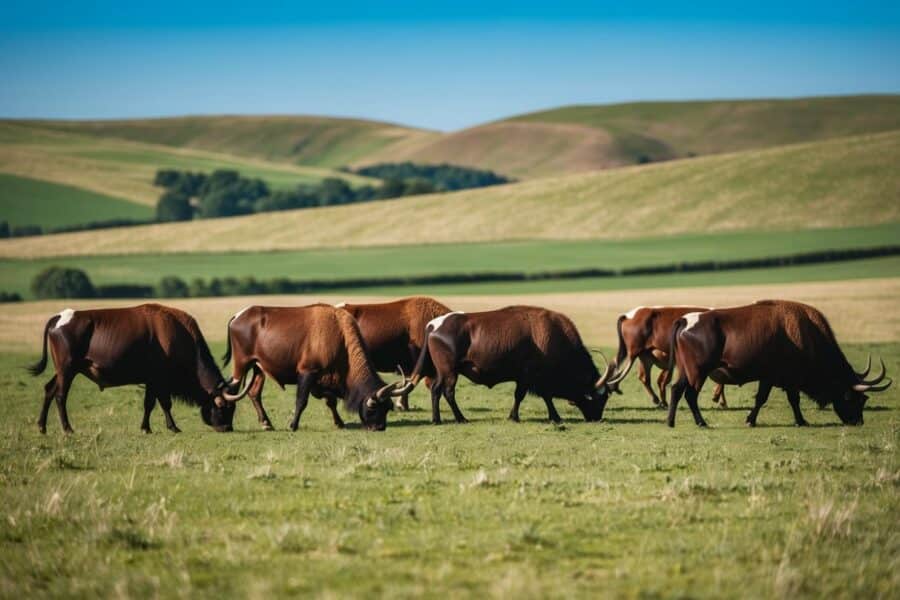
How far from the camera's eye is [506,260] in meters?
71.6

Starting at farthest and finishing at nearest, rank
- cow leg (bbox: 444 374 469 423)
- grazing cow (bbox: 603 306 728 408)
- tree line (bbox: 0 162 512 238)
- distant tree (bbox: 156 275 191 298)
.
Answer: tree line (bbox: 0 162 512 238), distant tree (bbox: 156 275 191 298), grazing cow (bbox: 603 306 728 408), cow leg (bbox: 444 374 469 423)

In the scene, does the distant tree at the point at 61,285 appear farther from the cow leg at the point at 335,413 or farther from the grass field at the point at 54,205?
the cow leg at the point at 335,413

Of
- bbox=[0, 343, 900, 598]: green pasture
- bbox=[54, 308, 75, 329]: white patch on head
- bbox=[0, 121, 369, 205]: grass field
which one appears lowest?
bbox=[0, 343, 900, 598]: green pasture

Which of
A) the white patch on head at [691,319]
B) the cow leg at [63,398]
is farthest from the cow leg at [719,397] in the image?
the cow leg at [63,398]

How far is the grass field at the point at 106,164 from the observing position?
12388 centimetres

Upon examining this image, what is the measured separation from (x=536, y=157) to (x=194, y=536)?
529 feet

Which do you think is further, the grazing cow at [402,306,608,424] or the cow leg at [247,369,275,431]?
the grazing cow at [402,306,608,424]

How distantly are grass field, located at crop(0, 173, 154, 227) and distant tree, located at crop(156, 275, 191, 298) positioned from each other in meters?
42.6

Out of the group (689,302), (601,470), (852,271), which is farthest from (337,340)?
(852,271)

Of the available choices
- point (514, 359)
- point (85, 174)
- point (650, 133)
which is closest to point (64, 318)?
point (514, 359)

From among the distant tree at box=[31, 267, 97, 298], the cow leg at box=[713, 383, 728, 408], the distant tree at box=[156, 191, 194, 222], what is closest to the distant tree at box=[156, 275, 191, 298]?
the distant tree at box=[31, 267, 97, 298]

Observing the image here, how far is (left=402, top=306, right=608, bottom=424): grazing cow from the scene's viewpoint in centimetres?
1953

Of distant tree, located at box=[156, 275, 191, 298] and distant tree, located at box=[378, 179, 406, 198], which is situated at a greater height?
distant tree, located at box=[378, 179, 406, 198]

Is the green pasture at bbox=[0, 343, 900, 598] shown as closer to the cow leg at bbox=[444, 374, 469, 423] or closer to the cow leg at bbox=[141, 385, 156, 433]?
the cow leg at bbox=[141, 385, 156, 433]
